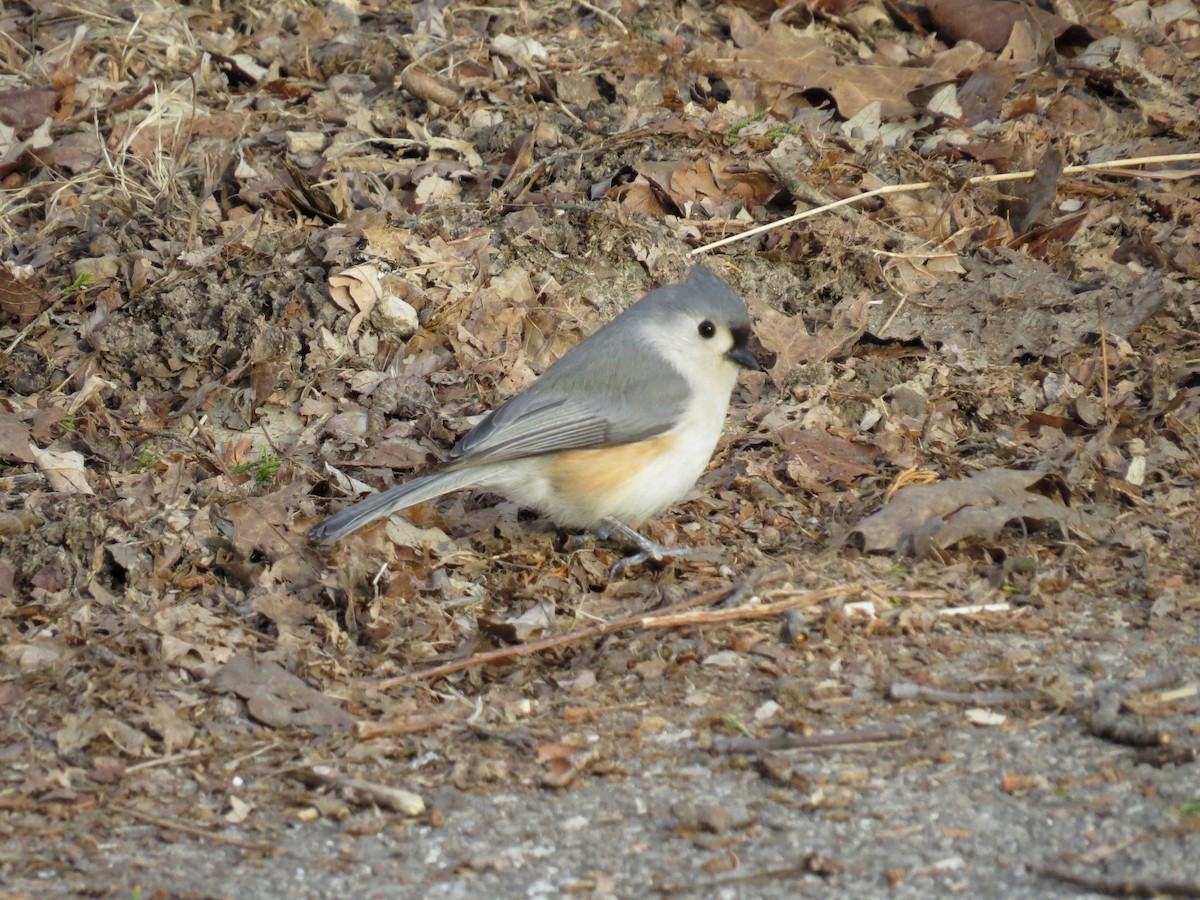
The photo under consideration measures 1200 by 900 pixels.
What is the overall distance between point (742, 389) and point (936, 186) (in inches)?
63.3

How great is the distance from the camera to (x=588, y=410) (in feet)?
16.0

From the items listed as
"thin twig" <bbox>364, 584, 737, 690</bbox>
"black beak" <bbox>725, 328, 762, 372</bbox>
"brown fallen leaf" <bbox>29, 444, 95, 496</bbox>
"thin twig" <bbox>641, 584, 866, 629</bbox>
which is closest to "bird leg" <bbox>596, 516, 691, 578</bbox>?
"thin twig" <bbox>364, 584, 737, 690</bbox>

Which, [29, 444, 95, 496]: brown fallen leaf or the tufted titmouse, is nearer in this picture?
the tufted titmouse

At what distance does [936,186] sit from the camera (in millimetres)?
6645

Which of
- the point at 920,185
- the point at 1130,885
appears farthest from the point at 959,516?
the point at 920,185

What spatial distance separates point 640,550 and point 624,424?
52 cm

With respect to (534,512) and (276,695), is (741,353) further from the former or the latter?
(276,695)

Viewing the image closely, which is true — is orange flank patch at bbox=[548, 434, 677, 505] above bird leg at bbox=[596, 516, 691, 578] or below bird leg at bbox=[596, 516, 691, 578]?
above

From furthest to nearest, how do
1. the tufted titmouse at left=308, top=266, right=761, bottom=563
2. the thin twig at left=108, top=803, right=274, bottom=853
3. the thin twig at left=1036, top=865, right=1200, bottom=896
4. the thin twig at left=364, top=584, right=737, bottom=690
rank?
the tufted titmouse at left=308, top=266, right=761, bottom=563 → the thin twig at left=364, top=584, right=737, bottom=690 → the thin twig at left=108, top=803, right=274, bottom=853 → the thin twig at left=1036, top=865, right=1200, bottom=896

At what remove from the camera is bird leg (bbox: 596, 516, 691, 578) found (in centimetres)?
485

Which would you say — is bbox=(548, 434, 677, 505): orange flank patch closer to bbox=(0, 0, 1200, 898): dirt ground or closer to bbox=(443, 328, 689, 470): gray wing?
bbox=(443, 328, 689, 470): gray wing

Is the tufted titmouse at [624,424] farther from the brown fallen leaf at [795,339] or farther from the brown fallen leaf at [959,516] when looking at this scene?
the brown fallen leaf at [795,339]

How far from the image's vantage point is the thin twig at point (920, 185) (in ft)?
20.8

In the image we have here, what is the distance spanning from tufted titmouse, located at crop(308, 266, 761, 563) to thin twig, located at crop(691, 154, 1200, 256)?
1.42 meters
